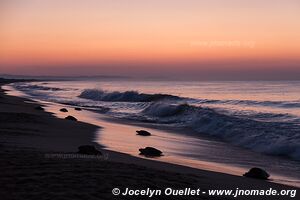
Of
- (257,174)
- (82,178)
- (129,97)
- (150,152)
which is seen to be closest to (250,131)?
(150,152)

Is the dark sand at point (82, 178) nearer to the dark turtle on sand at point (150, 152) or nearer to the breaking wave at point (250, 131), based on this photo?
the dark turtle on sand at point (150, 152)

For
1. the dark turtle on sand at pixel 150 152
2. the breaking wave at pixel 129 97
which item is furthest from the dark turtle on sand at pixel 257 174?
the breaking wave at pixel 129 97

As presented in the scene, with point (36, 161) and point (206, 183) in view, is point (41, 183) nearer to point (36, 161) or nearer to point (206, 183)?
point (36, 161)

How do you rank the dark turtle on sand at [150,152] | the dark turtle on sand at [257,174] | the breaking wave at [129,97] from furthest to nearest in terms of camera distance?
the breaking wave at [129,97], the dark turtle on sand at [150,152], the dark turtle on sand at [257,174]

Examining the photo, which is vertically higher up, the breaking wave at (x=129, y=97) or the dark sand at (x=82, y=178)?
the breaking wave at (x=129, y=97)

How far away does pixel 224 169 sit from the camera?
1073cm

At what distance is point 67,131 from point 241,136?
768 centimetres

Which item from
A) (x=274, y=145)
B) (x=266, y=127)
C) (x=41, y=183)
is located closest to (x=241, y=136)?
(x=266, y=127)

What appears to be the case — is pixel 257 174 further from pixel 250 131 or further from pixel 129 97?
pixel 129 97

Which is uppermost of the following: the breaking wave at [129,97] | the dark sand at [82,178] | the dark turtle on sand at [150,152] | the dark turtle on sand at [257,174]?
the breaking wave at [129,97]

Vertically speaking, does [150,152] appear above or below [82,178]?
below

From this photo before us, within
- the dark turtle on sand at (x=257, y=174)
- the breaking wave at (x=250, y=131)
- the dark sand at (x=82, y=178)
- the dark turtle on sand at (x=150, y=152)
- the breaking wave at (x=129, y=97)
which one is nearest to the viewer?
the dark sand at (x=82, y=178)

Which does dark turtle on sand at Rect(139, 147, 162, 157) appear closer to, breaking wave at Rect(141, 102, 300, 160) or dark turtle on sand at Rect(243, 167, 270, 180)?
dark turtle on sand at Rect(243, 167, 270, 180)

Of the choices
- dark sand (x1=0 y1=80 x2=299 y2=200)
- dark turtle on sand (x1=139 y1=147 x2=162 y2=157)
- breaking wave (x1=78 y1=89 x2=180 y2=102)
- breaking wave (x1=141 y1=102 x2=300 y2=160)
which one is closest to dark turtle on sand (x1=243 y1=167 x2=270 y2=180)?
dark sand (x1=0 y1=80 x2=299 y2=200)
